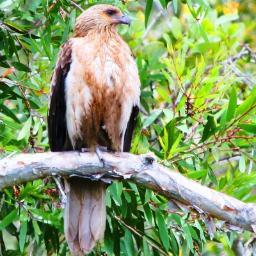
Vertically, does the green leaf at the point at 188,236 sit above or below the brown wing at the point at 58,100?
below

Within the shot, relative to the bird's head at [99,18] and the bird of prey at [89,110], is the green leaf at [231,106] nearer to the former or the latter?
the bird of prey at [89,110]

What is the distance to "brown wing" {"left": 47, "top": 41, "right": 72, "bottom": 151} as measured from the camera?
17.9ft

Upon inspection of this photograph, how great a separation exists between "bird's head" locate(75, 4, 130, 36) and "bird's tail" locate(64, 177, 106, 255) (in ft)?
3.52

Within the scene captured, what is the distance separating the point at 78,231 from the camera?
17.4 ft

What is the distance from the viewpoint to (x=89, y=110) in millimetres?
5387

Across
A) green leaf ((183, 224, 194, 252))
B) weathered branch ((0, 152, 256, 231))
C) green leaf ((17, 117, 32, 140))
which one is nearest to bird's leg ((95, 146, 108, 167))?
weathered branch ((0, 152, 256, 231))

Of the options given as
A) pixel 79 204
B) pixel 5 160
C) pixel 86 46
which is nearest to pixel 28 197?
pixel 79 204

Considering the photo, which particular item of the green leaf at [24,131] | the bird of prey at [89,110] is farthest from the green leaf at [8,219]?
the green leaf at [24,131]

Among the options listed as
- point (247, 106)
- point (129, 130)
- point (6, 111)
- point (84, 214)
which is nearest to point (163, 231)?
point (84, 214)

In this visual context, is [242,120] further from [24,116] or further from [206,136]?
[24,116]

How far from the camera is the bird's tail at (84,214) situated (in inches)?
207

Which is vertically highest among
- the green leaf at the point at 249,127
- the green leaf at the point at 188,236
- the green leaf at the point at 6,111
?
the green leaf at the point at 249,127

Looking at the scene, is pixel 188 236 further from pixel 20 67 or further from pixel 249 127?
pixel 20 67

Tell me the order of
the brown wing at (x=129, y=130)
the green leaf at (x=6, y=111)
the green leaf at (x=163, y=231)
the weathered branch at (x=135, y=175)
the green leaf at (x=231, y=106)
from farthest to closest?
the green leaf at (x=6, y=111)
the brown wing at (x=129, y=130)
the green leaf at (x=163, y=231)
the green leaf at (x=231, y=106)
the weathered branch at (x=135, y=175)
